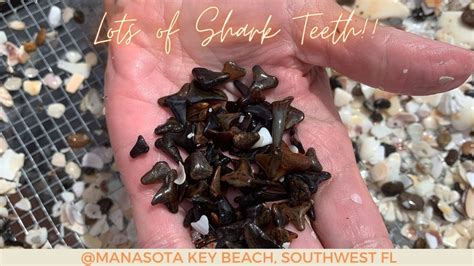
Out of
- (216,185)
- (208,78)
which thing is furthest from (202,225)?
(208,78)

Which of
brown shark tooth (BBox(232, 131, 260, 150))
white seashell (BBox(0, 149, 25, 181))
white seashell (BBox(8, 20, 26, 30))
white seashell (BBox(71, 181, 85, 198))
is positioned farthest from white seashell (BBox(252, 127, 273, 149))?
white seashell (BBox(8, 20, 26, 30))

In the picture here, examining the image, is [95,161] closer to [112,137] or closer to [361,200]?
[112,137]

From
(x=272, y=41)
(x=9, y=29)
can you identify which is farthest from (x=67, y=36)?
(x=272, y=41)

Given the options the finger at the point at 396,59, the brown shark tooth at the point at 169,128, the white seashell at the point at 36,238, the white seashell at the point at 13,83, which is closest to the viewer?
the finger at the point at 396,59

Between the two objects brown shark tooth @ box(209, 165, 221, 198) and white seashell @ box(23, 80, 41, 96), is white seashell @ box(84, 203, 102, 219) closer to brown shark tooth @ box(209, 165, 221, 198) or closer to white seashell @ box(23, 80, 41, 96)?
white seashell @ box(23, 80, 41, 96)

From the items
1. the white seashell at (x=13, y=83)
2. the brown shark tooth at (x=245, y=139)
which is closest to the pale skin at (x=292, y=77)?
the brown shark tooth at (x=245, y=139)

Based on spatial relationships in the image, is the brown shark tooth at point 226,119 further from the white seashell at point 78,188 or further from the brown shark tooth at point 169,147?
the white seashell at point 78,188

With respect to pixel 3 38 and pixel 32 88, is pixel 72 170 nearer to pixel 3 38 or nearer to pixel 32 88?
pixel 32 88
